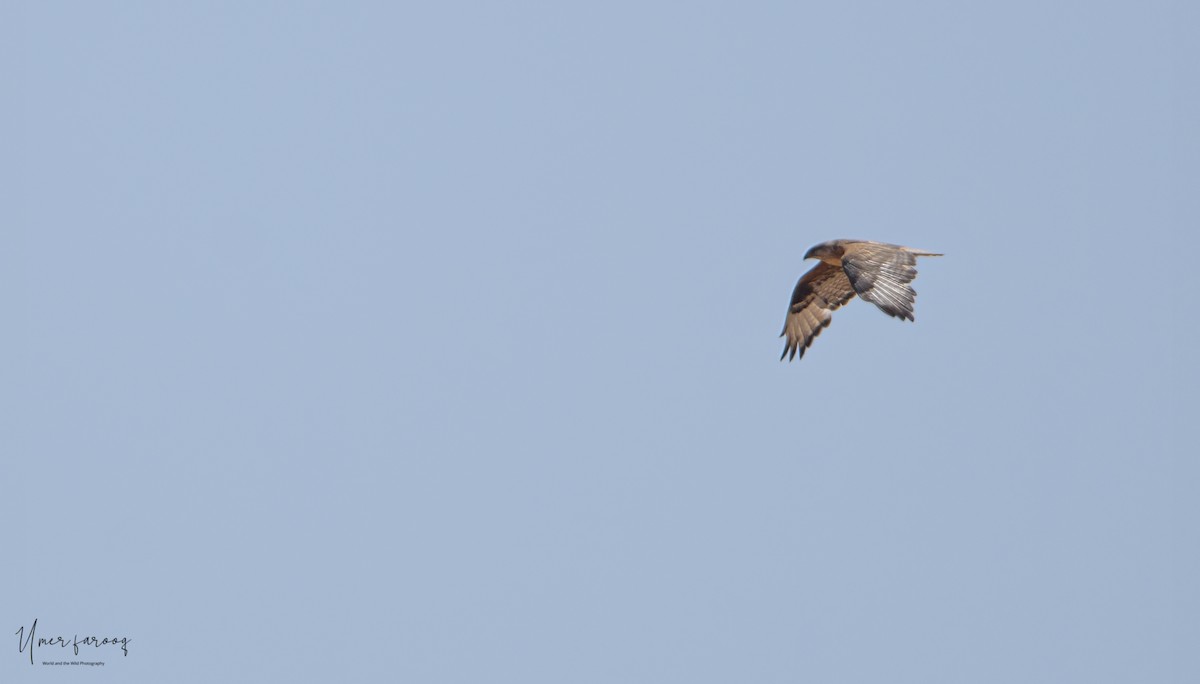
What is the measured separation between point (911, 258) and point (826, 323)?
4704 millimetres

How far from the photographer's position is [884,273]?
32.6 m

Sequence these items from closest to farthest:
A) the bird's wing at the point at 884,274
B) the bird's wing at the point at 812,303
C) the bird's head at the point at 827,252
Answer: the bird's wing at the point at 884,274
the bird's head at the point at 827,252
the bird's wing at the point at 812,303

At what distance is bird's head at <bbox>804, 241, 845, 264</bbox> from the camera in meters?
34.9

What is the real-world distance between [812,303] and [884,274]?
5055 mm

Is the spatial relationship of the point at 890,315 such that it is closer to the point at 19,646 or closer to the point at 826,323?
the point at 826,323

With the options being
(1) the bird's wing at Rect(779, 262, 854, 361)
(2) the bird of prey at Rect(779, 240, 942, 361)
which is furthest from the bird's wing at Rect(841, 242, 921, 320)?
(1) the bird's wing at Rect(779, 262, 854, 361)

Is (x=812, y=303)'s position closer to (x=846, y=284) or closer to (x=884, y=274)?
(x=846, y=284)

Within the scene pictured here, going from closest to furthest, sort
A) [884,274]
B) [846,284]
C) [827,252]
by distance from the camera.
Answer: [884,274]
[827,252]
[846,284]

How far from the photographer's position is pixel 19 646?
3719 cm

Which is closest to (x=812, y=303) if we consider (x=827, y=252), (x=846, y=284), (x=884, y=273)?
(x=846, y=284)

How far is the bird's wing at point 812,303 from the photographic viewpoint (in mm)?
36906

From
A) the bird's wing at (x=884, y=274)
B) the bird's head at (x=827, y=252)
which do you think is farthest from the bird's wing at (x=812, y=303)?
the bird's wing at (x=884, y=274)

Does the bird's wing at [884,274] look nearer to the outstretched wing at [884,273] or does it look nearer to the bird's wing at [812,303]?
the outstretched wing at [884,273]

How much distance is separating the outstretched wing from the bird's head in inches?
19.4
